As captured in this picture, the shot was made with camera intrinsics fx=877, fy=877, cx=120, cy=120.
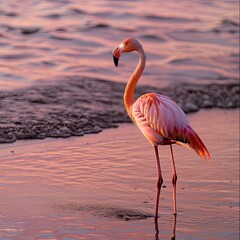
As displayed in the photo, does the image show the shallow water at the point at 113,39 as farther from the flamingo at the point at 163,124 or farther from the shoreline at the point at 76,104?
the flamingo at the point at 163,124

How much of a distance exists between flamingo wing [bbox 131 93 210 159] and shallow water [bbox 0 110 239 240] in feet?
1.68

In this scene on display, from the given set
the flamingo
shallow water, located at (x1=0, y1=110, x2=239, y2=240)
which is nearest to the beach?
shallow water, located at (x1=0, y1=110, x2=239, y2=240)

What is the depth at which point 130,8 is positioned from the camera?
2011 centimetres

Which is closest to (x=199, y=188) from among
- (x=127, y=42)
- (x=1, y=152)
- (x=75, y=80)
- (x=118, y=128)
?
(x=127, y=42)

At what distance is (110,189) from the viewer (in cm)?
775

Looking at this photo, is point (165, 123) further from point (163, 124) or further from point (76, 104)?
point (76, 104)

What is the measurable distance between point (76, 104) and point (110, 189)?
3972 mm

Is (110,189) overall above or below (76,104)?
above

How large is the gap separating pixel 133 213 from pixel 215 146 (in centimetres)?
269

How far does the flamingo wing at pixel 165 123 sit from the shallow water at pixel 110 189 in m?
0.51

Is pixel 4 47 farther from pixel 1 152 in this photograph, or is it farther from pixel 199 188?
pixel 199 188

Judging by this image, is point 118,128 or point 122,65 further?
point 122,65

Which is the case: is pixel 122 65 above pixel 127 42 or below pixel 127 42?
below

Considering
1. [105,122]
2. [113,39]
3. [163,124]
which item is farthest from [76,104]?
[113,39]
